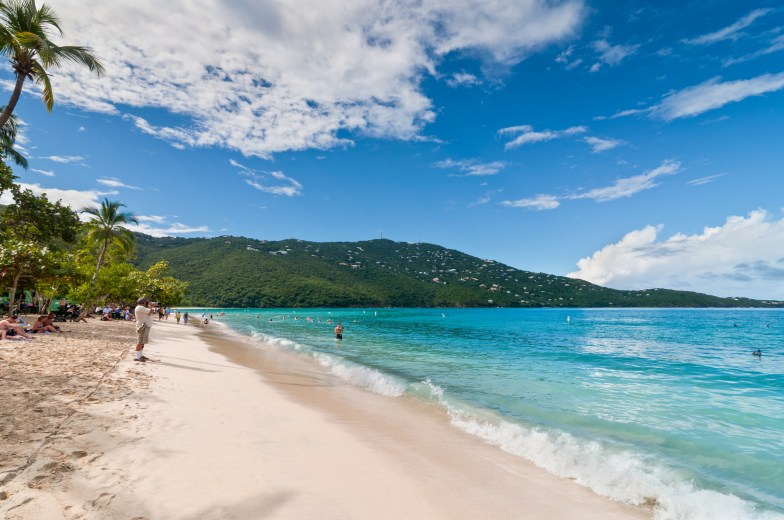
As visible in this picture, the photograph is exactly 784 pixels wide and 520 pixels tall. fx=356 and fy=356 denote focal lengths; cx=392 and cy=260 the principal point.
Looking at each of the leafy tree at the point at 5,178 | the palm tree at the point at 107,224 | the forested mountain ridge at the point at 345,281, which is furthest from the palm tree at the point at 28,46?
the forested mountain ridge at the point at 345,281

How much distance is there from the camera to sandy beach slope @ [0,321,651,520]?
4023 mm

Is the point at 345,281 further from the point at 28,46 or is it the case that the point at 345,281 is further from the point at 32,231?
the point at 28,46

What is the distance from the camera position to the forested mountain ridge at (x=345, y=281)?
370 feet

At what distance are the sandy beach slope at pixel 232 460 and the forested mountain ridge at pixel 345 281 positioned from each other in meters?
104

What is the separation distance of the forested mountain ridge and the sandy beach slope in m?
104

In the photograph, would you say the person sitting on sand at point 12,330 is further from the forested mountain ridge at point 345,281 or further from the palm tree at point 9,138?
the forested mountain ridge at point 345,281

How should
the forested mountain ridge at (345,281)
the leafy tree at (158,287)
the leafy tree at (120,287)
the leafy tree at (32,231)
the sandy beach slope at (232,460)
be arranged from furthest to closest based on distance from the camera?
the forested mountain ridge at (345,281) → the leafy tree at (158,287) → the leafy tree at (120,287) → the leafy tree at (32,231) → the sandy beach slope at (232,460)

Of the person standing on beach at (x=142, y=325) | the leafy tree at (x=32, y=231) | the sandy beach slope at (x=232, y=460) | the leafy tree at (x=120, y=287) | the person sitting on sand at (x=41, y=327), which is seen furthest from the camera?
the leafy tree at (x=120, y=287)

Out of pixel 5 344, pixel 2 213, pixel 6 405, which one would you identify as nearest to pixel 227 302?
pixel 2 213

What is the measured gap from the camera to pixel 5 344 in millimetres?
12086

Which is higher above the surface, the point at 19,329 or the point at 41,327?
the point at 19,329

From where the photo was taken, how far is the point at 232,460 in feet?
17.5

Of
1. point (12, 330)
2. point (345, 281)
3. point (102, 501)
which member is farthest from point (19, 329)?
point (345, 281)

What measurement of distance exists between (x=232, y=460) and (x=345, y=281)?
136478mm
